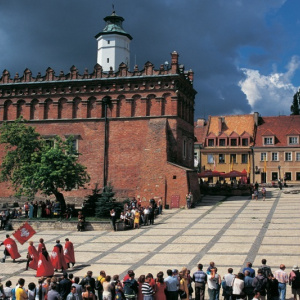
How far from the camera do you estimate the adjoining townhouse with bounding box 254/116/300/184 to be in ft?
197

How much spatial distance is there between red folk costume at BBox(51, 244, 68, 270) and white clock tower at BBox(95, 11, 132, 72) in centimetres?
3069

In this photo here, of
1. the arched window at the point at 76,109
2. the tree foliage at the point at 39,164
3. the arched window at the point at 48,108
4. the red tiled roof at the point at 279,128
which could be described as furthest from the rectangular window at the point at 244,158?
the tree foliage at the point at 39,164

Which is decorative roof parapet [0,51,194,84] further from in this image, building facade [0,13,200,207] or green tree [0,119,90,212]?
green tree [0,119,90,212]

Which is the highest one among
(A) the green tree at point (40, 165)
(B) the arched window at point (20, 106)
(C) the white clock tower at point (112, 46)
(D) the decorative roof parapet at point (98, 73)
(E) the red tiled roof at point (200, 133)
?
(C) the white clock tower at point (112, 46)

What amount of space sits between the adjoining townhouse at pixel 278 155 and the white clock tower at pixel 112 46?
24.9m

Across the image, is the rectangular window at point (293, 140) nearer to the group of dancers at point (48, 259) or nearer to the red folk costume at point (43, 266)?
the group of dancers at point (48, 259)

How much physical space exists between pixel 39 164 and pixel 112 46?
19.4 m

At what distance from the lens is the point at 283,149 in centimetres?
6066

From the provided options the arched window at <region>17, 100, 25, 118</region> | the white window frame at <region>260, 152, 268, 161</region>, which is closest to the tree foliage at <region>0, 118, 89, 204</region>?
the arched window at <region>17, 100, 25, 118</region>

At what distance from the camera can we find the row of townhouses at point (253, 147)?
6041 cm

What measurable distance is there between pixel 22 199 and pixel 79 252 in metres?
21.6

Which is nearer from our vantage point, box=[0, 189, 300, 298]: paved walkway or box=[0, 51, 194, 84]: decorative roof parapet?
box=[0, 189, 300, 298]: paved walkway

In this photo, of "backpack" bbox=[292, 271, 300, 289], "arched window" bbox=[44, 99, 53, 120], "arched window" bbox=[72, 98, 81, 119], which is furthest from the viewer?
"arched window" bbox=[44, 99, 53, 120]

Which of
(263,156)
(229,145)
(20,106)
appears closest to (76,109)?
(20,106)
